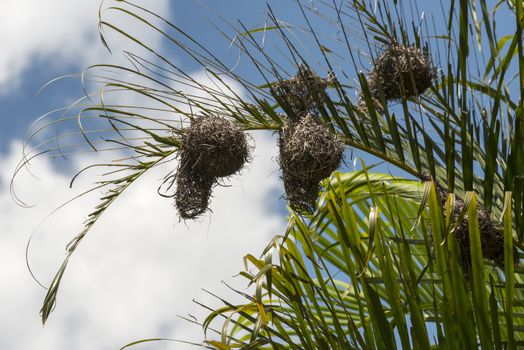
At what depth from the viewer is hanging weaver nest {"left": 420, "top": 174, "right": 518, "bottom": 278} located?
8.65 ft

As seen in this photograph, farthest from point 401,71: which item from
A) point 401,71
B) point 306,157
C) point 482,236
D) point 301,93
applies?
point 482,236

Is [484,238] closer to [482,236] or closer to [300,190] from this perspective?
[482,236]

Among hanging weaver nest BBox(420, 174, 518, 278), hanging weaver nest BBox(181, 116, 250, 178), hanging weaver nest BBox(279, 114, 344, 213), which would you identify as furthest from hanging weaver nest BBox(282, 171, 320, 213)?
hanging weaver nest BBox(420, 174, 518, 278)

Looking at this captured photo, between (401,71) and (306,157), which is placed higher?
(401,71)

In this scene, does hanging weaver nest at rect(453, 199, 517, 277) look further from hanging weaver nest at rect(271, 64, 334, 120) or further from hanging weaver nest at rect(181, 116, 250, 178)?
hanging weaver nest at rect(181, 116, 250, 178)

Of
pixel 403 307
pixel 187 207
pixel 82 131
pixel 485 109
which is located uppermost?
pixel 485 109

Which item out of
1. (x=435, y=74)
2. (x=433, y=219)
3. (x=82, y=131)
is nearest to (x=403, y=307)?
(x=433, y=219)

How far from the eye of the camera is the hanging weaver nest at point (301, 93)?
9.52 feet

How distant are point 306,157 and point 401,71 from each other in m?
0.47

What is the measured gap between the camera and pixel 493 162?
2859 millimetres

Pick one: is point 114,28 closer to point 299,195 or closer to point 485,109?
point 299,195

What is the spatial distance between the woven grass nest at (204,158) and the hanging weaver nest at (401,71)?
1.57ft

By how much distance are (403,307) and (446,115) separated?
0.69 metres

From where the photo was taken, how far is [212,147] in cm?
275
